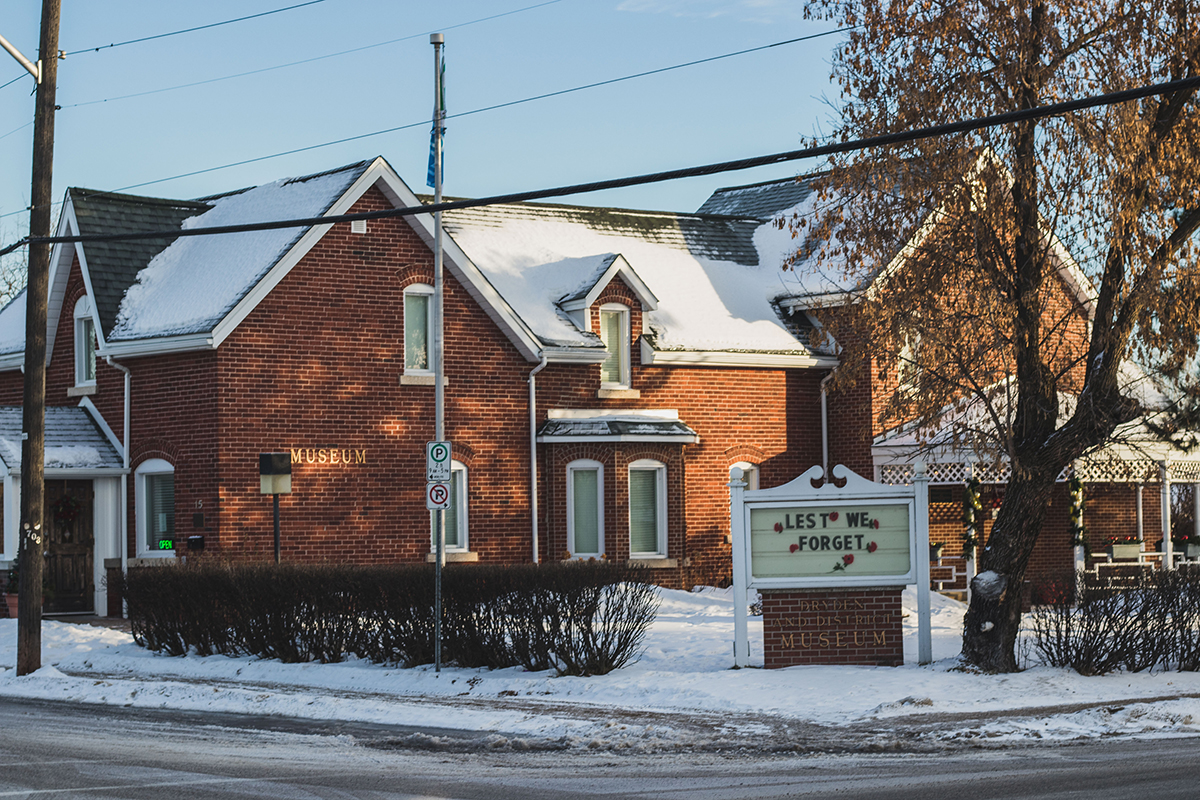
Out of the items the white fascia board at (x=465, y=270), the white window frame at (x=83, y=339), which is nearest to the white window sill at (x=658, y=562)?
the white fascia board at (x=465, y=270)

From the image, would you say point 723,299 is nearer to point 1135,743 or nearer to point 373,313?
point 373,313

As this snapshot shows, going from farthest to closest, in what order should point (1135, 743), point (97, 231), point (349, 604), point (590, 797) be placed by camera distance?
1. point (97, 231)
2. point (349, 604)
3. point (1135, 743)
4. point (590, 797)

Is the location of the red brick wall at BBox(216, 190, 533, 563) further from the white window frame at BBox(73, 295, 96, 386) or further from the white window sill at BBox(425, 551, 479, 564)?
the white window frame at BBox(73, 295, 96, 386)

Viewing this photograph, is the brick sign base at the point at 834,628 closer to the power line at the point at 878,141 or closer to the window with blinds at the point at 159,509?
the power line at the point at 878,141

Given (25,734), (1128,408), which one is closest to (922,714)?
(1128,408)

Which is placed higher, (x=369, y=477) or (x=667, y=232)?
(x=667, y=232)

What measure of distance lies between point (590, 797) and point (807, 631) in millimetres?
7156

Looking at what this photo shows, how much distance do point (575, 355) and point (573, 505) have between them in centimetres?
275

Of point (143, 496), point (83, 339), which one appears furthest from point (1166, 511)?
point (83, 339)

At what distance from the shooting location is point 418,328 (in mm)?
26297

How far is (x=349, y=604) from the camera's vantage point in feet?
58.1

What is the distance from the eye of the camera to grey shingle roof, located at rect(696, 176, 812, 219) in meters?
35.1

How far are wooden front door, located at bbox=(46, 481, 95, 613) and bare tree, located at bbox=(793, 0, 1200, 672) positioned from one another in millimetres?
15381

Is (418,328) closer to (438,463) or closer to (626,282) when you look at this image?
(626,282)
